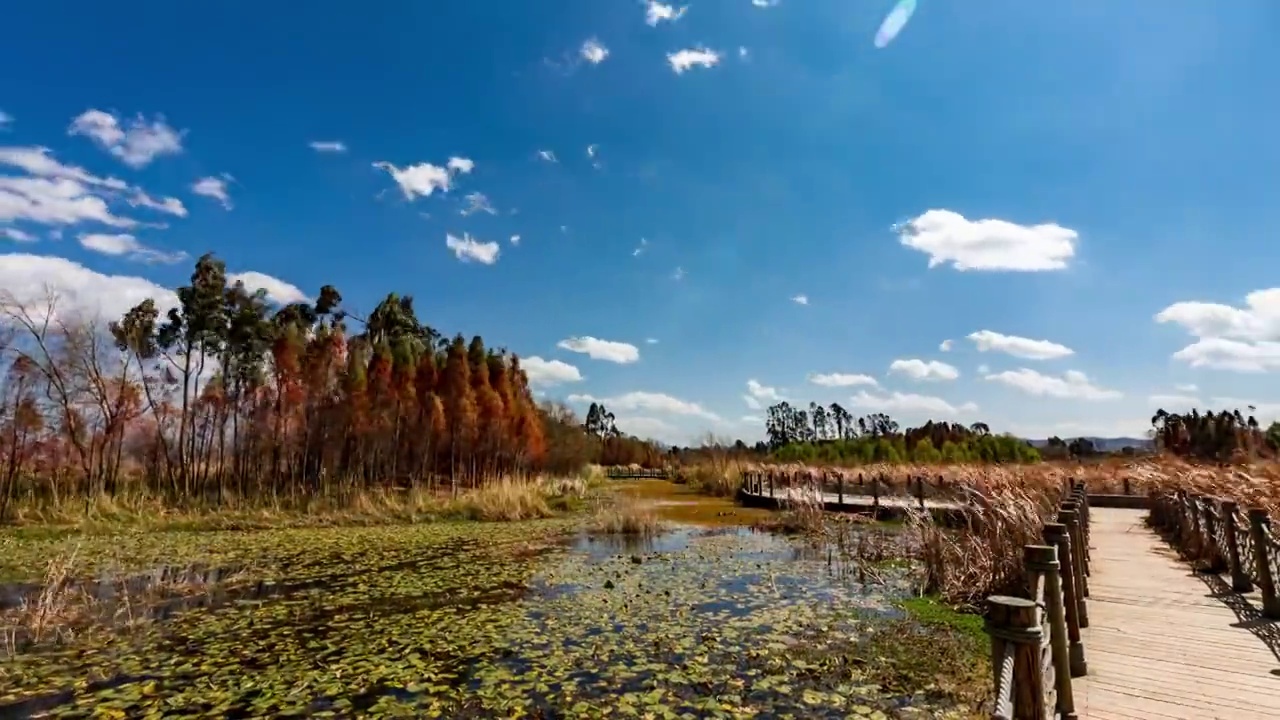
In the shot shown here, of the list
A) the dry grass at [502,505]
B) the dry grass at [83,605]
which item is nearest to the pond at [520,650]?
the dry grass at [83,605]

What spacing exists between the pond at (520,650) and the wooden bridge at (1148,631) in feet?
3.99

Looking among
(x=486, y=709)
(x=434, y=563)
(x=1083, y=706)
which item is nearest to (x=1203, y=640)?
(x=1083, y=706)

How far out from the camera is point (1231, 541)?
307 inches

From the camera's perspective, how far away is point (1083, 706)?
4.38 m

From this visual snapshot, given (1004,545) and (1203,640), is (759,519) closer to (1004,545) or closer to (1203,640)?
(1004,545)

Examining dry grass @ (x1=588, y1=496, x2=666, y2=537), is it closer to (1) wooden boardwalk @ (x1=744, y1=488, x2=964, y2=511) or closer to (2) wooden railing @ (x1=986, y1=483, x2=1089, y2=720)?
(1) wooden boardwalk @ (x1=744, y1=488, x2=964, y2=511)

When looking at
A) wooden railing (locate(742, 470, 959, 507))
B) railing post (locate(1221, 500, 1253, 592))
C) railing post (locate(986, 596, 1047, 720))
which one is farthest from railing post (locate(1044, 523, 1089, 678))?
wooden railing (locate(742, 470, 959, 507))

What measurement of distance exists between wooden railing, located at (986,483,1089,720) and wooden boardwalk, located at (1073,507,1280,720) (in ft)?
0.97

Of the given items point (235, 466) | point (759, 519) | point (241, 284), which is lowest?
point (759, 519)

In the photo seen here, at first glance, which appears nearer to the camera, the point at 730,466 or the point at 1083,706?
the point at 1083,706

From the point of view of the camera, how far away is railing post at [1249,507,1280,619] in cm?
645

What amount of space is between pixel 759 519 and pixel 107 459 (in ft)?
70.5

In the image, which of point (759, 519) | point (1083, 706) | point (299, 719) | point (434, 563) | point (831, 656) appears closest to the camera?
point (1083, 706)

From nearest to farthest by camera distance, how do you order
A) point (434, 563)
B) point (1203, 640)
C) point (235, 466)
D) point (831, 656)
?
1. point (1203, 640)
2. point (831, 656)
3. point (434, 563)
4. point (235, 466)
